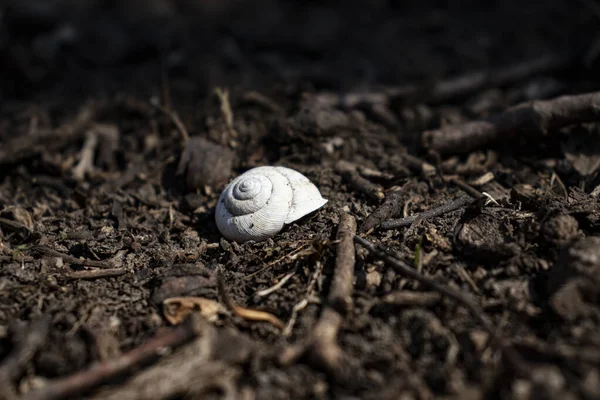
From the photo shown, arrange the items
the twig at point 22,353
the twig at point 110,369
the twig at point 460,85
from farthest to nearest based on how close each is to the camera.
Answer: the twig at point 460,85, the twig at point 22,353, the twig at point 110,369

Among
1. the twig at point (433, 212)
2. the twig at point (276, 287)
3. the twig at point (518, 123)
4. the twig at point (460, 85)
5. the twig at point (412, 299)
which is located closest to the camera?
the twig at point (412, 299)

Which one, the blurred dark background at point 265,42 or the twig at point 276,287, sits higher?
the blurred dark background at point 265,42

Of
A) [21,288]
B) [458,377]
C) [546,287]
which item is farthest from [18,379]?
[546,287]

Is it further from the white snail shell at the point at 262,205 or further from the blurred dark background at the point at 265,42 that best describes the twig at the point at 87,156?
the white snail shell at the point at 262,205

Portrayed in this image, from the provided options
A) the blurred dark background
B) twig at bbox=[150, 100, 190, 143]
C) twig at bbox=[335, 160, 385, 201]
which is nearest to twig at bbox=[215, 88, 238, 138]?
twig at bbox=[150, 100, 190, 143]

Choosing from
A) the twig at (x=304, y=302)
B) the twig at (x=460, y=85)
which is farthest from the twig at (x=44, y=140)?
the twig at (x=304, y=302)

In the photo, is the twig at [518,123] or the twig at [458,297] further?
the twig at [518,123]

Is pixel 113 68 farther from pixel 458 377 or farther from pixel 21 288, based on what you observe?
pixel 458 377
